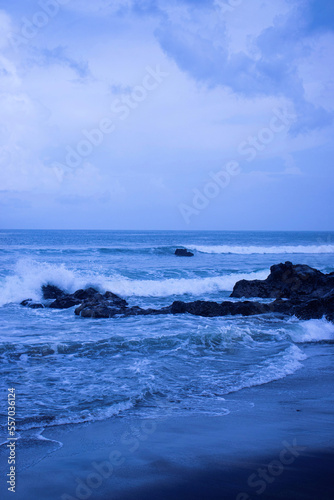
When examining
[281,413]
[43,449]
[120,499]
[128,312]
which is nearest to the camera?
[120,499]

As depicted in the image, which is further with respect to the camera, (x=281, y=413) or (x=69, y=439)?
(x=281, y=413)

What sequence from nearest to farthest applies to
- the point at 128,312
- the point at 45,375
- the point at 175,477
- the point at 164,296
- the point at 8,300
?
the point at 175,477 → the point at 45,375 → the point at 128,312 → the point at 8,300 → the point at 164,296

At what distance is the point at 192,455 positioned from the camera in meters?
3.90

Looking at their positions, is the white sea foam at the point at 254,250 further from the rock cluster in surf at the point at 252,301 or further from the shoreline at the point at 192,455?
the shoreline at the point at 192,455

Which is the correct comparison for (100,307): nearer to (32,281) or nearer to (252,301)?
(252,301)

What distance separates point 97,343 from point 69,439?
4.39 m

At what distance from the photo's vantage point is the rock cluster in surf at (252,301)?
12.3 m

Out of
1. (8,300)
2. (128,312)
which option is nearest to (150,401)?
(128,312)

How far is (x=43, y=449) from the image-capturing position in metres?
4.08

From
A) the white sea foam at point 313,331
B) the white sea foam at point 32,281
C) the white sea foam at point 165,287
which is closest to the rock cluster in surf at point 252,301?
the white sea foam at point 313,331

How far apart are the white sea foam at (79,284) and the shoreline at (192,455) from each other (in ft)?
44.2

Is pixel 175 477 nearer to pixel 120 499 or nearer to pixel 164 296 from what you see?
pixel 120 499

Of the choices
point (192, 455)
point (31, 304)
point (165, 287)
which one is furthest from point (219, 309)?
point (192, 455)

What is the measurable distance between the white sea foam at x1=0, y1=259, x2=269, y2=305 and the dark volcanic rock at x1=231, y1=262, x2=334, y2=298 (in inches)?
97.4
